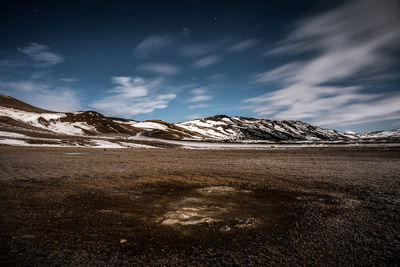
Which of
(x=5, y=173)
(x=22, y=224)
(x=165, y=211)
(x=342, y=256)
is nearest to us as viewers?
(x=342, y=256)

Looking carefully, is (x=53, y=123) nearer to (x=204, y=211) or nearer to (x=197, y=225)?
(x=204, y=211)

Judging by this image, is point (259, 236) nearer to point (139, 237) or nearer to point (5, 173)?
point (139, 237)

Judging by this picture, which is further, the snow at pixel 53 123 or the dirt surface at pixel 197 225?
the snow at pixel 53 123

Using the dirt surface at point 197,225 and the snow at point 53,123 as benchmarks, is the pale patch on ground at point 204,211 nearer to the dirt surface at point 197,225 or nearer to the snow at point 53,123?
the dirt surface at point 197,225

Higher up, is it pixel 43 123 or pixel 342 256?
pixel 43 123

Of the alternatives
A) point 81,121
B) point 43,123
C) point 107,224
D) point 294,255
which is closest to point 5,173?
point 107,224

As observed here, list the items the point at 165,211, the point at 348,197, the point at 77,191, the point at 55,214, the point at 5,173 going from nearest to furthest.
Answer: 1. the point at 55,214
2. the point at 165,211
3. the point at 348,197
4. the point at 77,191
5. the point at 5,173

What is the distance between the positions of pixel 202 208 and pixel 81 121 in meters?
102

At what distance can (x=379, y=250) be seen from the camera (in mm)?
4605

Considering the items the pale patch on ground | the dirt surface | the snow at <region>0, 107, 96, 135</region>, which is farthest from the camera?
the snow at <region>0, 107, 96, 135</region>

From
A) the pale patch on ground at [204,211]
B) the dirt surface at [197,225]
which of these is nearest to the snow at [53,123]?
the dirt surface at [197,225]

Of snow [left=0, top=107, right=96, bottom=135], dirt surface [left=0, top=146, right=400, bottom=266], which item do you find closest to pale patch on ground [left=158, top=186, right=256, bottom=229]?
dirt surface [left=0, top=146, right=400, bottom=266]

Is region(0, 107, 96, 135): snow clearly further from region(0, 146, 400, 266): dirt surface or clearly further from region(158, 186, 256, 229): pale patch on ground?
region(158, 186, 256, 229): pale patch on ground

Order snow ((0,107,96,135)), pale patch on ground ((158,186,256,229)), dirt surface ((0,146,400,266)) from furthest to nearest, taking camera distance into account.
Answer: snow ((0,107,96,135))
pale patch on ground ((158,186,256,229))
dirt surface ((0,146,400,266))
